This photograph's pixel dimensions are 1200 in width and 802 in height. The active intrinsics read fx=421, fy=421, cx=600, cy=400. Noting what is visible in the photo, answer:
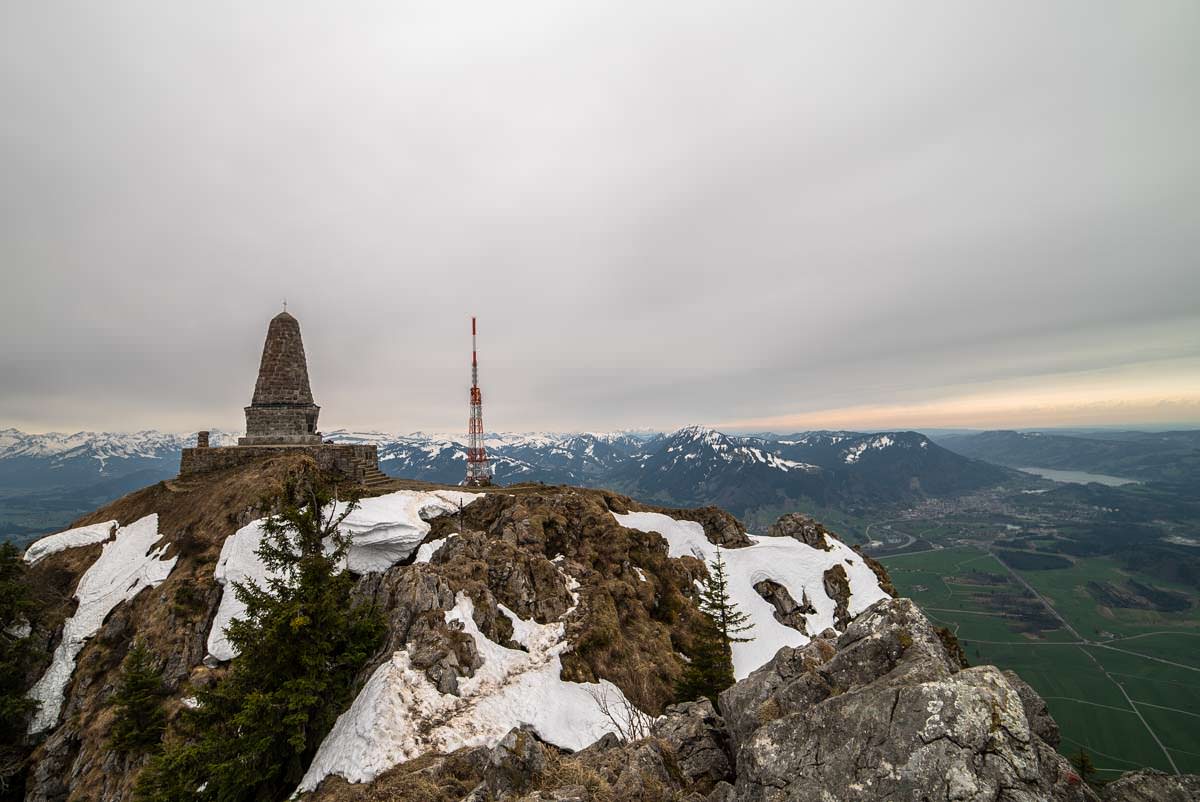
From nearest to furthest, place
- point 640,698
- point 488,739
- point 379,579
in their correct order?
point 488,739
point 640,698
point 379,579

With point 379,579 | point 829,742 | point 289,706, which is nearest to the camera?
point 829,742

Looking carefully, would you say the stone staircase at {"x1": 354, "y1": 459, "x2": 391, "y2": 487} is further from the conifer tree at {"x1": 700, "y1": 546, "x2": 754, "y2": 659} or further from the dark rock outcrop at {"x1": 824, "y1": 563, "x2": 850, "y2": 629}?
the dark rock outcrop at {"x1": 824, "y1": 563, "x2": 850, "y2": 629}

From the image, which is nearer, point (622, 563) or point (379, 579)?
point (379, 579)

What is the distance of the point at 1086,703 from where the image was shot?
116 m

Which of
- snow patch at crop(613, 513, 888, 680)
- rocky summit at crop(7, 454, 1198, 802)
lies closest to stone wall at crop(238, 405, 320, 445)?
rocky summit at crop(7, 454, 1198, 802)

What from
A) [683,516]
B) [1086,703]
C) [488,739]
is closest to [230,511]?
[488,739]

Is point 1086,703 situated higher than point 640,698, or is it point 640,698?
point 640,698

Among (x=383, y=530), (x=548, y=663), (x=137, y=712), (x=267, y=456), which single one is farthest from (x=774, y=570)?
(x=267, y=456)

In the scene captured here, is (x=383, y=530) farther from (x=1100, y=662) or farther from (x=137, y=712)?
(x=1100, y=662)

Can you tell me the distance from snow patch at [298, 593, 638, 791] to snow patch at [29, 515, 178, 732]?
646 inches

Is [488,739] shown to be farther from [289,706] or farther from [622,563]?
[622,563]

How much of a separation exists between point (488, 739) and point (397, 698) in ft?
12.2

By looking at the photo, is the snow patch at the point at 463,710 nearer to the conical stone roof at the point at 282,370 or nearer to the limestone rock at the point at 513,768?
the limestone rock at the point at 513,768

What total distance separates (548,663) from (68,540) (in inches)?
1247
